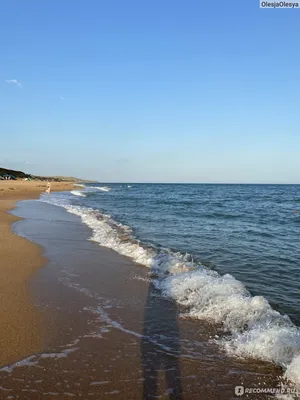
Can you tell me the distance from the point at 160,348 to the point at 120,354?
22.2 inches

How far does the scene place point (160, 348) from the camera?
428 centimetres

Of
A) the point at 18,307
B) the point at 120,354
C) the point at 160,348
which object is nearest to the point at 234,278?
the point at 160,348

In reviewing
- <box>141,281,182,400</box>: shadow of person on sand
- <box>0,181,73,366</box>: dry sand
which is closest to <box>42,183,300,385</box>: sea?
<box>141,281,182,400</box>: shadow of person on sand

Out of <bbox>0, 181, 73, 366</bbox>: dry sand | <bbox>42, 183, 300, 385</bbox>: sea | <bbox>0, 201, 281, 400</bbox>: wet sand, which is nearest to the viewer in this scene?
<bbox>0, 201, 281, 400</bbox>: wet sand

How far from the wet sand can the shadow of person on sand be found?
0.01m

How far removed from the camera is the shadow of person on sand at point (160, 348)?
347cm

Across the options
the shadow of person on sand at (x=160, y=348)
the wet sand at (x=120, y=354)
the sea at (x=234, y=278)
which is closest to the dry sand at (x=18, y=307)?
the wet sand at (x=120, y=354)

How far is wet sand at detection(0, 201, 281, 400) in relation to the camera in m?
3.40

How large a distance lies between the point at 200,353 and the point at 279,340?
1.15 metres

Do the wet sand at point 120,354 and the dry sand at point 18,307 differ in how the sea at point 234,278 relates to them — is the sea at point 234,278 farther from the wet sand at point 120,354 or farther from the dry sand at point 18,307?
the dry sand at point 18,307

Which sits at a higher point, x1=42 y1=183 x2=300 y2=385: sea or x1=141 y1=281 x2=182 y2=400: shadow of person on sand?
x1=42 y1=183 x2=300 y2=385: sea

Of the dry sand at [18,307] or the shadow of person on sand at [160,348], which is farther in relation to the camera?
the dry sand at [18,307]

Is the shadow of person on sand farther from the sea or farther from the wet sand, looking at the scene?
the sea

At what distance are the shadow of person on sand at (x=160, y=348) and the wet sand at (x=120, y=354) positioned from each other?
0.01 metres
